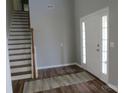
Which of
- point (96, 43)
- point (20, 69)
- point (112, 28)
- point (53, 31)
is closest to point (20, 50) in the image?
point (20, 69)

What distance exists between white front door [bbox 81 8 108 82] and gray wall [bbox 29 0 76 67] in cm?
87

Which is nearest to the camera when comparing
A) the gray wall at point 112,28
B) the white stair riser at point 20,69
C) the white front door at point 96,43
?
the gray wall at point 112,28

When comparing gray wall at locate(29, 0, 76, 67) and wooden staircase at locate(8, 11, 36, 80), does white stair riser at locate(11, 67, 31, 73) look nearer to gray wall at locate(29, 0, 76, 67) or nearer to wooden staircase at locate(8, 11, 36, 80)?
wooden staircase at locate(8, 11, 36, 80)

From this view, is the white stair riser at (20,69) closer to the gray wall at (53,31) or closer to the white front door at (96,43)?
the gray wall at (53,31)

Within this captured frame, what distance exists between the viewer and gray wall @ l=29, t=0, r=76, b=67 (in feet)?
16.0

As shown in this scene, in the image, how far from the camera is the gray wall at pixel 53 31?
4.87 meters

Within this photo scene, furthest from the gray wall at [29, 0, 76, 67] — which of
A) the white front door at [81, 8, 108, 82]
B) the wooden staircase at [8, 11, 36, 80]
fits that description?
the white front door at [81, 8, 108, 82]

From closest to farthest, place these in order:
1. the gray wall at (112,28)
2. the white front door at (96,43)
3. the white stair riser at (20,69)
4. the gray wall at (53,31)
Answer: the gray wall at (112,28)
the white front door at (96,43)
the white stair riser at (20,69)
the gray wall at (53,31)

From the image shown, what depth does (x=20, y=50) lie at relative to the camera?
449 centimetres

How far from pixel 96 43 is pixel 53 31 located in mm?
2144

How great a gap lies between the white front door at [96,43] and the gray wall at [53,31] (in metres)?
0.87

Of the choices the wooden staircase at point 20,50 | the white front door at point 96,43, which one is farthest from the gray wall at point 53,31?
the white front door at point 96,43
